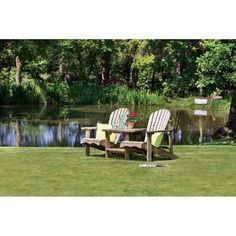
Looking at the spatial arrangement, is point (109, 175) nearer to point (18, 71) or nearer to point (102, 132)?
point (102, 132)

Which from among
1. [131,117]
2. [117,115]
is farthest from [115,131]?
[117,115]

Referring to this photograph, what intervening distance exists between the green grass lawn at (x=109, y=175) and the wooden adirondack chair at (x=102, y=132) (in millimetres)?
167

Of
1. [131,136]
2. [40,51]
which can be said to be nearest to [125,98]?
[131,136]

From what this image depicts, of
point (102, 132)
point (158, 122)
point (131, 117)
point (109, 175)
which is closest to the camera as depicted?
point (109, 175)

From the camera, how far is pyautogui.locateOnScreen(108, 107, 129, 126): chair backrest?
1016cm

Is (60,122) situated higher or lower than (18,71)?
lower

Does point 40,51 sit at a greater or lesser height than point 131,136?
greater

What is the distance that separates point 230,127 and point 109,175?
11.8 feet

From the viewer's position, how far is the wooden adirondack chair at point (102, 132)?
9.83 meters

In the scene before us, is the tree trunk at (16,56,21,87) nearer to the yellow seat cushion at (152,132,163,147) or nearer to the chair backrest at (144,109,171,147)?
the chair backrest at (144,109,171,147)

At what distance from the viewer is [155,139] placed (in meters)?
9.52

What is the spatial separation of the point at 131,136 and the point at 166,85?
977 mm

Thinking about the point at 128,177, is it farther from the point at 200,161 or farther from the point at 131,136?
the point at 131,136
